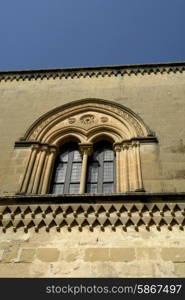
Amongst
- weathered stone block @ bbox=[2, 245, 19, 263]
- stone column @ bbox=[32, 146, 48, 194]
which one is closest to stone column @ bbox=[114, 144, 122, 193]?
stone column @ bbox=[32, 146, 48, 194]

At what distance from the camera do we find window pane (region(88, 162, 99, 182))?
7932mm

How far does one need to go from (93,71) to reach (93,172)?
→ 4576 mm

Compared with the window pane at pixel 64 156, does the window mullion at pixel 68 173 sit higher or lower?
lower

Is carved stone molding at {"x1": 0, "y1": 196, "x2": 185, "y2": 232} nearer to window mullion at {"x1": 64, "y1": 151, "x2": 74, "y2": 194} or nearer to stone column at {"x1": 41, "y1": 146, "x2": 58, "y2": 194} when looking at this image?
stone column at {"x1": 41, "y1": 146, "x2": 58, "y2": 194}

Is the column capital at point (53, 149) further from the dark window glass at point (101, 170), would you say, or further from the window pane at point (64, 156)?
the dark window glass at point (101, 170)

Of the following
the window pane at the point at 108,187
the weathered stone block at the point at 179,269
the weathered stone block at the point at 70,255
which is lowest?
the weathered stone block at the point at 179,269

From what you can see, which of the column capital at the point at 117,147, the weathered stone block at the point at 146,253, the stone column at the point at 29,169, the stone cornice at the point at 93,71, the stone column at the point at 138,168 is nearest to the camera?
the weathered stone block at the point at 146,253

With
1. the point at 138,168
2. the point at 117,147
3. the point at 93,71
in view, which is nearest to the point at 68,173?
the point at 117,147

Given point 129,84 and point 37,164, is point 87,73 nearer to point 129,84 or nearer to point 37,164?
point 129,84

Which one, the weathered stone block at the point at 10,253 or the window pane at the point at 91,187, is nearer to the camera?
the weathered stone block at the point at 10,253

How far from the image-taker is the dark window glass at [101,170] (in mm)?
7675

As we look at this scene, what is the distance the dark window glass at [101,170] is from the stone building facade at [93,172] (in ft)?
0.08

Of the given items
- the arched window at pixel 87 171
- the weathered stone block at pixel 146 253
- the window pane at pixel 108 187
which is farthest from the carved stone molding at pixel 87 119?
the weathered stone block at pixel 146 253

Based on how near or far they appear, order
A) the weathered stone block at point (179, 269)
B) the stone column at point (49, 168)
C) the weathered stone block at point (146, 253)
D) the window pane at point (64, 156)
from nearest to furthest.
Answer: the weathered stone block at point (179, 269)
the weathered stone block at point (146, 253)
the stone column at point (49, 168)
the window pane at point (64, 156)
